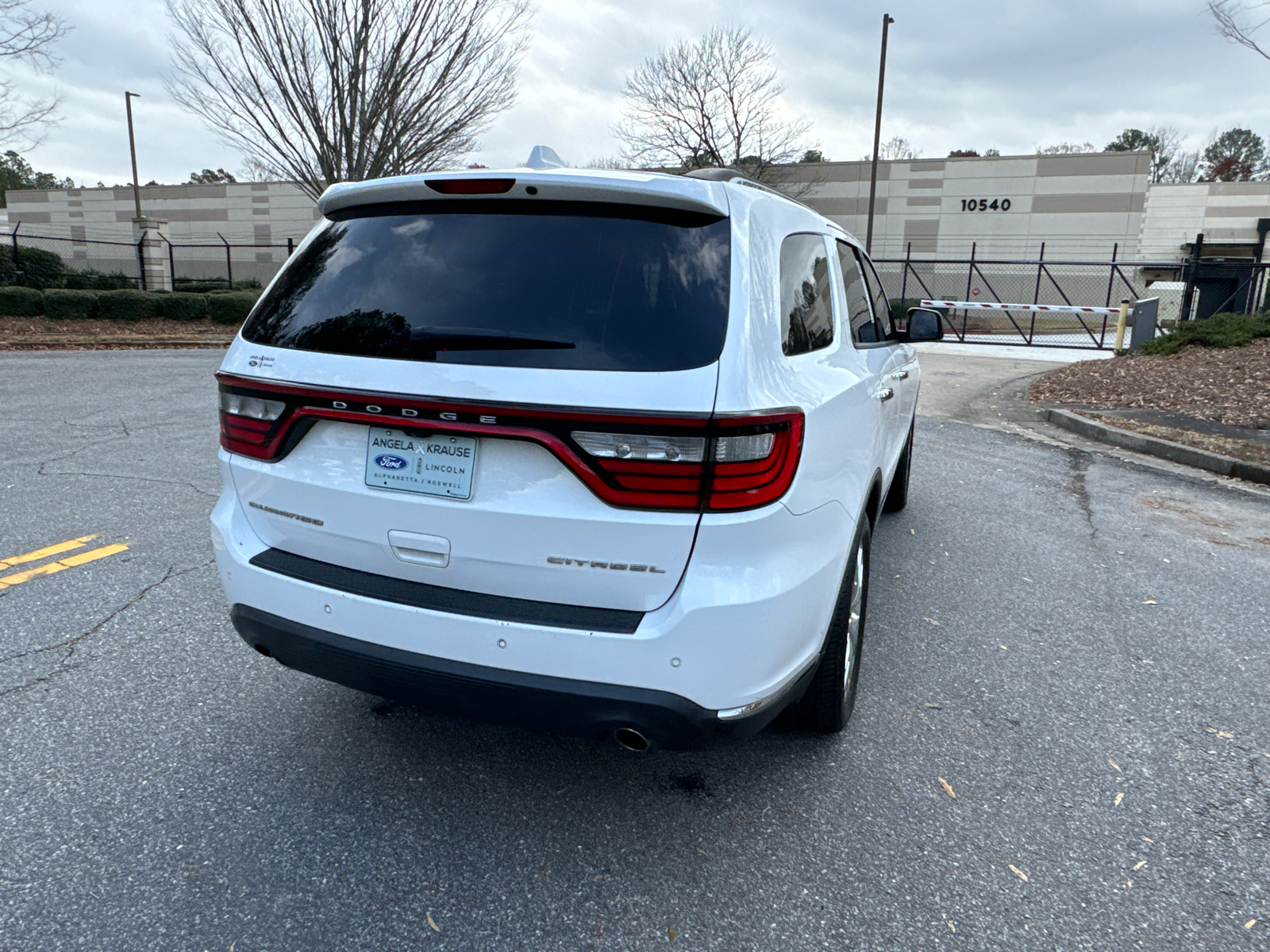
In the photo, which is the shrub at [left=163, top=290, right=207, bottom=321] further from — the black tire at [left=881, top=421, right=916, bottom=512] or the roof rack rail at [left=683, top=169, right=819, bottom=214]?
the roof rack rail at [left=683, top=169, right=819, bottom=214]

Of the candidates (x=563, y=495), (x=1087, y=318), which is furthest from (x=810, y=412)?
(x=1087, y=318)

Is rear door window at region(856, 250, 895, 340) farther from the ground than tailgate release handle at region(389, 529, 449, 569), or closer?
farther from the ground

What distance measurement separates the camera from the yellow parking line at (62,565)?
Answer: 4109 mm

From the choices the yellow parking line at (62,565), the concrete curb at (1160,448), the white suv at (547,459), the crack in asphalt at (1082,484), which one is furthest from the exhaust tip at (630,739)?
the concrete curb at (1160,448)

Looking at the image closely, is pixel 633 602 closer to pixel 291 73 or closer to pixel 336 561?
pixel 336 561

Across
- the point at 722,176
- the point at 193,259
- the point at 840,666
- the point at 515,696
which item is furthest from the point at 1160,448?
the point at 193,259

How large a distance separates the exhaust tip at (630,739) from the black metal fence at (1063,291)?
68.3 feet

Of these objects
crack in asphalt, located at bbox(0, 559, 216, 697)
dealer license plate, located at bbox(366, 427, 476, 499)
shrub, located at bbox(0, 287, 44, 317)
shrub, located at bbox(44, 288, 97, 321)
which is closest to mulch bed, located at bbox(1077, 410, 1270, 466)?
dealer license plate, located at bbox(366, 427, 476, 499)

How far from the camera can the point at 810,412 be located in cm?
221

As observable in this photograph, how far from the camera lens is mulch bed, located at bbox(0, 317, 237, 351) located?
15.5 meters

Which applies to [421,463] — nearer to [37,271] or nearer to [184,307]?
[184,307]

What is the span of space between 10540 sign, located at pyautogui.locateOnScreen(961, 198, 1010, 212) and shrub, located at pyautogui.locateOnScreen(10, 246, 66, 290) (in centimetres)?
3617

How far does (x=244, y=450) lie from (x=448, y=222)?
36.1 inches

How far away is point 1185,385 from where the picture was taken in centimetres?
1107
